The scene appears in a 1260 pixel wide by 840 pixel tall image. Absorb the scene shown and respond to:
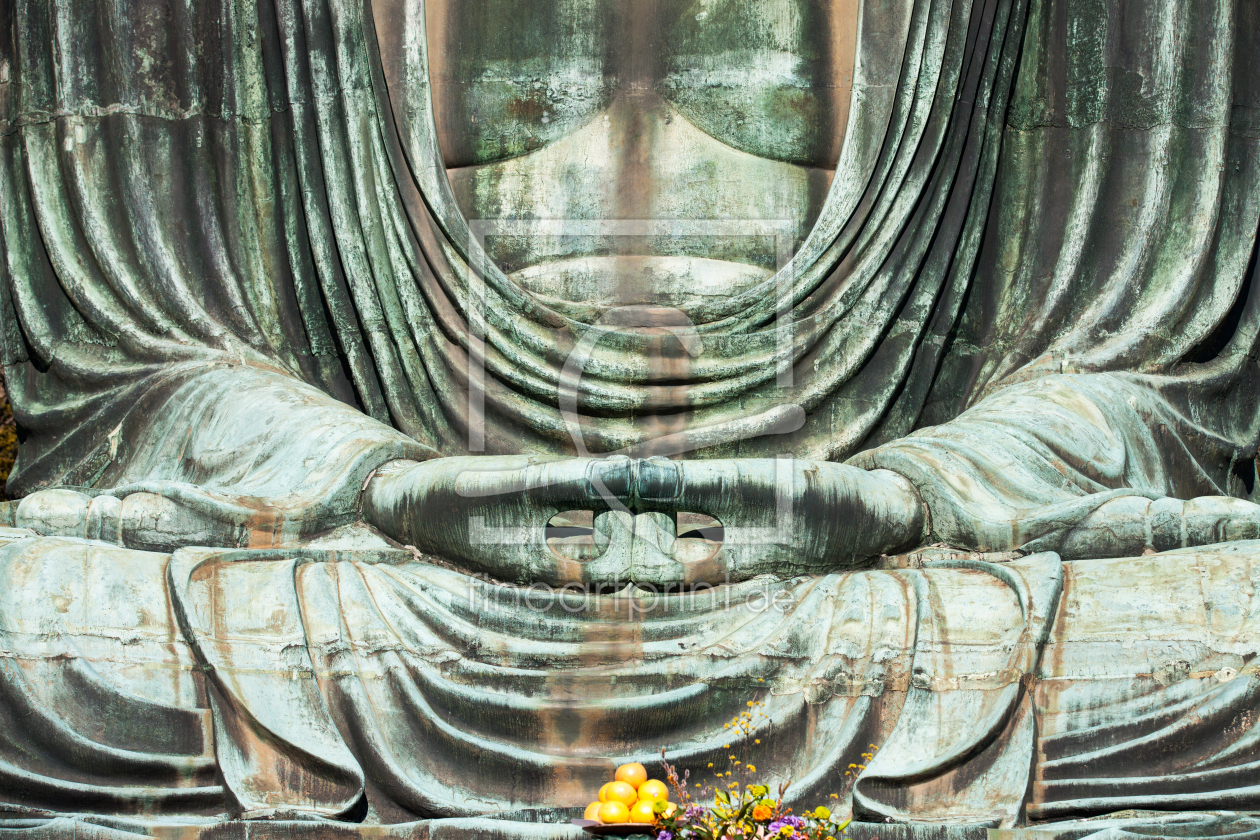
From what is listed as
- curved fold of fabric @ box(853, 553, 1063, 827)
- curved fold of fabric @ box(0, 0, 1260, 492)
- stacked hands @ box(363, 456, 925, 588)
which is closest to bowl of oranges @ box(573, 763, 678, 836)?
curved fold of fabric @ box(853, 553, 1063, 827)

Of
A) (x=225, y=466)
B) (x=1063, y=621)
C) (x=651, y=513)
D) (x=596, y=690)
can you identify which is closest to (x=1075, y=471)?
(x=1063, y=621)

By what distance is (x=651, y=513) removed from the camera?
21.1 ft

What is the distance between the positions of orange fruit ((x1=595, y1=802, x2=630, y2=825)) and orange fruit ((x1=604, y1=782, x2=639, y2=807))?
0.01m

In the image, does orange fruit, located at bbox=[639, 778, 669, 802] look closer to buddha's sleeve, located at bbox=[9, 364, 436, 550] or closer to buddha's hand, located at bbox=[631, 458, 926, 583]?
buddha's hand, located at bbox=[631, 458, 926, 583]

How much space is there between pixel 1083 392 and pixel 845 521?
1.31 metres

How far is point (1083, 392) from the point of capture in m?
7.31

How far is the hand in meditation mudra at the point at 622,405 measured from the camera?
598cm

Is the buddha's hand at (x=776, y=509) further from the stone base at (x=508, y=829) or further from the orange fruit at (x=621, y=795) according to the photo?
the orange fruit at (x=621, y=795)

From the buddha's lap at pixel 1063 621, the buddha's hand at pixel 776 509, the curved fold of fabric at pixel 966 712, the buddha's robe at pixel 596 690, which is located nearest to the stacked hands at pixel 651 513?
the buddha's hand at pixel 776 509

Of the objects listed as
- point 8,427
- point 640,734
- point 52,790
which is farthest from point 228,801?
point 8,427

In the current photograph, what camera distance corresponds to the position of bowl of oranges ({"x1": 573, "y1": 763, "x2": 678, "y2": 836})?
5234 millimetres

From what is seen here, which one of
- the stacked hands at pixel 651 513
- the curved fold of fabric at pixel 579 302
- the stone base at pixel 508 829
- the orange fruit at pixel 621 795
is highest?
the curved fold of fabric at pixel 579 302

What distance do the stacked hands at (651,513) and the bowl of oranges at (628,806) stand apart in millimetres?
1109

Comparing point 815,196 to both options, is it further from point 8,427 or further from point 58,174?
point 8,427
